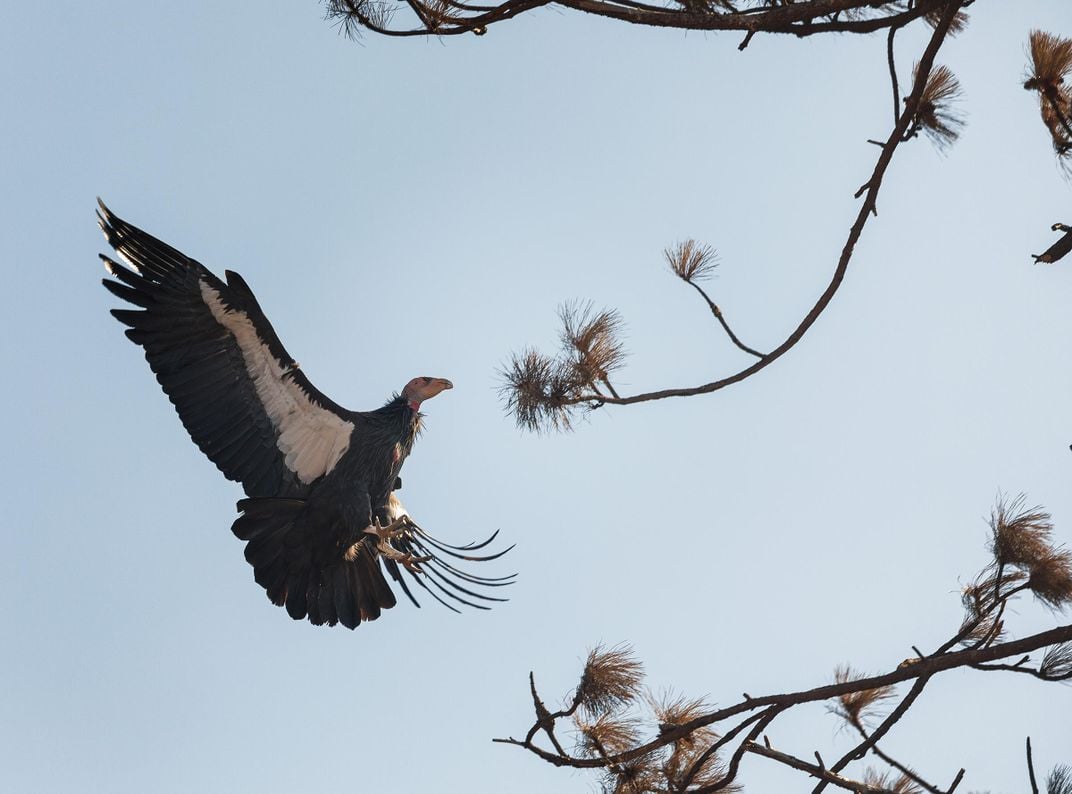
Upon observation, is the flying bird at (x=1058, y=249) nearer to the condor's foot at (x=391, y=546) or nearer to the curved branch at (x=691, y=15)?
the curved branch at (x=691, y=15)

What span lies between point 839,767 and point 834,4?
2474 mm

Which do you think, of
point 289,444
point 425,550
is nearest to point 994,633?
point 425,550

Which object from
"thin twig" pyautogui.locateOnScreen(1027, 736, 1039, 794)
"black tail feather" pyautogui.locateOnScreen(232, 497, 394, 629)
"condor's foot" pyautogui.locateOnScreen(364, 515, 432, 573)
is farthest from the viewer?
"condor's foot" pyautogui.locateOnScreen(364, 515, 432, 573)

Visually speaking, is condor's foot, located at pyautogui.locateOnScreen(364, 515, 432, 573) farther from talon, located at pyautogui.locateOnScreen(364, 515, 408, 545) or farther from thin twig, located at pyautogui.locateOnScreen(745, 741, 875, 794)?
thin twig, located at pyautogui.locateOnScreen(745, 741, 875, 794)

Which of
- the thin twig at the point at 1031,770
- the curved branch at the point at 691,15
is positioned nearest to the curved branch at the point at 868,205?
the curved branch at the point at 691,15

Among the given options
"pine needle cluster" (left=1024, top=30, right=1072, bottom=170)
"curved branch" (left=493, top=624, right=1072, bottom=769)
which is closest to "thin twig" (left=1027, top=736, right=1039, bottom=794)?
"curved branch" (left=493, top=624, right=1072, bottom=769)

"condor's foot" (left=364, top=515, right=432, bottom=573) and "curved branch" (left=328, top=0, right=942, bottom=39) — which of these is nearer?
"curved branch" (left=328, top=0, right=942, bottom=39)

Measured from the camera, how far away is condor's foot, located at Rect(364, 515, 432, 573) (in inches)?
219

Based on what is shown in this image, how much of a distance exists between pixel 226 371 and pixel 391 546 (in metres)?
1.13

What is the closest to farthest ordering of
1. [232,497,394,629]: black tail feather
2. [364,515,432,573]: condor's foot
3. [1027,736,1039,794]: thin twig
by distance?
[1027,736,1039,794]: thin twig → [232,497,394,629]: black tail feather → [364,515,432,573]: condor's foot

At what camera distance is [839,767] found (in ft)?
12.6

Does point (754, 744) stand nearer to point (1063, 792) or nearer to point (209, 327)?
point (1063, 792)

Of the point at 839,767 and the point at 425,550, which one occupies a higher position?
the point at 425,550

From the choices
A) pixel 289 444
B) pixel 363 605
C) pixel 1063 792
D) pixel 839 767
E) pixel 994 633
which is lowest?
pixel 1063 792
